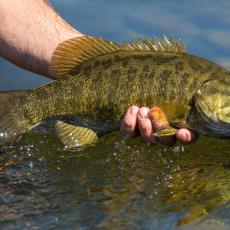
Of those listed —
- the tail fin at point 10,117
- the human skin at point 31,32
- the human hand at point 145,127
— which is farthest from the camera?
the human skin at point 31,32

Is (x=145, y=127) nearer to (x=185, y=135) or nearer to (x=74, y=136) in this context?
(x=185, y=135)

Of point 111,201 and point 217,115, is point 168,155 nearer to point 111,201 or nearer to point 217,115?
point 217,115

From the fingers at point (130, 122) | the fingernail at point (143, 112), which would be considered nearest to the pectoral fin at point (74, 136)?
the fingers at point (130, 122)

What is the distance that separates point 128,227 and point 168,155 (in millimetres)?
1546

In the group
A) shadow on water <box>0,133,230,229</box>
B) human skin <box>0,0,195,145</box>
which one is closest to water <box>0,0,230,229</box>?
shadow on water <box>0,133,230,229</box>

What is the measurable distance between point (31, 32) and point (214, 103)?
7.65ft

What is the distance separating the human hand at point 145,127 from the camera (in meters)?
4.68

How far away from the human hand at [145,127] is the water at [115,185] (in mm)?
223

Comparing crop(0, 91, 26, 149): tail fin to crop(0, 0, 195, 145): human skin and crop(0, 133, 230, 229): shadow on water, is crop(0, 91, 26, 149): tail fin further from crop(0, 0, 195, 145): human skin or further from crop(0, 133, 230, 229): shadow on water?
crop(0, 0, 195, 145): human skin

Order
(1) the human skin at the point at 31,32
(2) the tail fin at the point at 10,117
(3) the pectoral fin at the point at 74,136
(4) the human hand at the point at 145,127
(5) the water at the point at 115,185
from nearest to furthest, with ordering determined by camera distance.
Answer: (5) the water at the point at 115,185, (4) the human hand at the point at 145,127, (2) the tail fin at the point at 10,117, (3) the pectoral fin at the point at 74,136, (1) the human skin at the point at 31,32

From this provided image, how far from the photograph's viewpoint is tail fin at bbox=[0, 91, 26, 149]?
4965 mm

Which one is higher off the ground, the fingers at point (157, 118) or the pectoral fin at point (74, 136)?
the fingers at point (157, 118)

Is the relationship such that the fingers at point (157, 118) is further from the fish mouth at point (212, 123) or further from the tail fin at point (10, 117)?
the tail fin at point (10, 117)

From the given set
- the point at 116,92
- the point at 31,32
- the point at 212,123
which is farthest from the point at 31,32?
the point at 212,123
